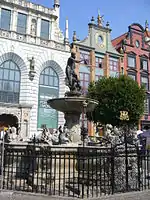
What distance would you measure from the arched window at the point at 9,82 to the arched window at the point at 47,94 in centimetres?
267

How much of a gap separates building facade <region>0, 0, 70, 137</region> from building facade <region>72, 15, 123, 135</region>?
10.8 feet

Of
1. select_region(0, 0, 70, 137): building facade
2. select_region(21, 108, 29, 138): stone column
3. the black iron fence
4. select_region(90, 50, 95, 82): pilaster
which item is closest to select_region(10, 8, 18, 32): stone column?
select_region(0, 0, 70, 137): building facade

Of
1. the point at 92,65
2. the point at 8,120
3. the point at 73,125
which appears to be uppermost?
the point at 92,65

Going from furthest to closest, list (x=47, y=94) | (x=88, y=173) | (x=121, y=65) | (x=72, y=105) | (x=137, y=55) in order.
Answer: (x=137, y=55) → (x=121, y=65) → (x=47, y=94) → (x=72, y=105) → (x=88, y=173)

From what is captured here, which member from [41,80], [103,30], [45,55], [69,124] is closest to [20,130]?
[41,80]

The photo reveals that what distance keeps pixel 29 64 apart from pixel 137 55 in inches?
696

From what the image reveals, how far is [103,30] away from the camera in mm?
34438

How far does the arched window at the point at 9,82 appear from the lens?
25.5 meters

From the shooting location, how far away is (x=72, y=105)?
1042cm

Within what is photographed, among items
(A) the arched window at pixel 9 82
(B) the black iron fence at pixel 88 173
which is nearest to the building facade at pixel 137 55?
(A) the arched window at pixel 9 82

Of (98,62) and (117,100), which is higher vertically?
(98,62)

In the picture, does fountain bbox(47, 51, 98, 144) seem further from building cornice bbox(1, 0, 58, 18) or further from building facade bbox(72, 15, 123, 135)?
building facade bbox(72, 15, 123, 135)

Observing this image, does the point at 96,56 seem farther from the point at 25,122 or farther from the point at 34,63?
the point at 25,122

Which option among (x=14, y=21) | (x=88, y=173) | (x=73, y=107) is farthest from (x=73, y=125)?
(x=14, y=21)
